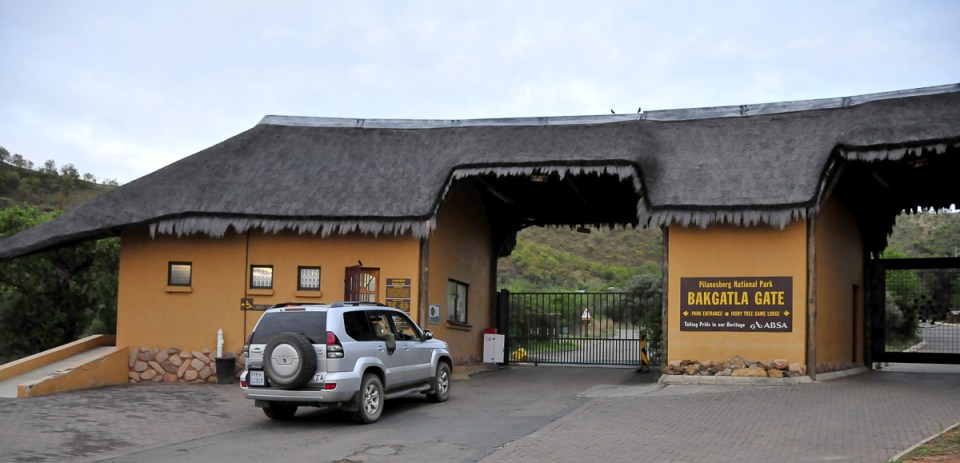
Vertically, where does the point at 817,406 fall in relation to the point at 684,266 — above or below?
below

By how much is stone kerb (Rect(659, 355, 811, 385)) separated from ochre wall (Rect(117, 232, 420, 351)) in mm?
6082

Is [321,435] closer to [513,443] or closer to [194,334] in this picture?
[513,443]

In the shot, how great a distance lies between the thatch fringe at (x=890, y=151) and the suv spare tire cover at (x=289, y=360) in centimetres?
1032

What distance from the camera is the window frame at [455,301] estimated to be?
19906mm

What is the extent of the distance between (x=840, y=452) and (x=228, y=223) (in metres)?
12.6

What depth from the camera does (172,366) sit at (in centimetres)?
1814

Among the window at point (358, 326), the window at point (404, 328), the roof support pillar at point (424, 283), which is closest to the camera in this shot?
the window at point (358, 326)

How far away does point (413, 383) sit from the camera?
1342cm

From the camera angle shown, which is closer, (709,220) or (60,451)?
(60,451)

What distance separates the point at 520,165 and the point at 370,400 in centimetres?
689

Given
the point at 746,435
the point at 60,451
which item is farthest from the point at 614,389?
the point at 60,451

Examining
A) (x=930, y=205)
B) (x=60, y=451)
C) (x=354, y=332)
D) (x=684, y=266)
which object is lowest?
(x=60, y=451)

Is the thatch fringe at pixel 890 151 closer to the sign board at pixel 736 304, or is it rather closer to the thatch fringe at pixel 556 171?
the sign board at pixel 736 304

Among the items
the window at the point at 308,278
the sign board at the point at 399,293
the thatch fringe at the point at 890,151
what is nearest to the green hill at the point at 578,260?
the window at the point at 308,278
